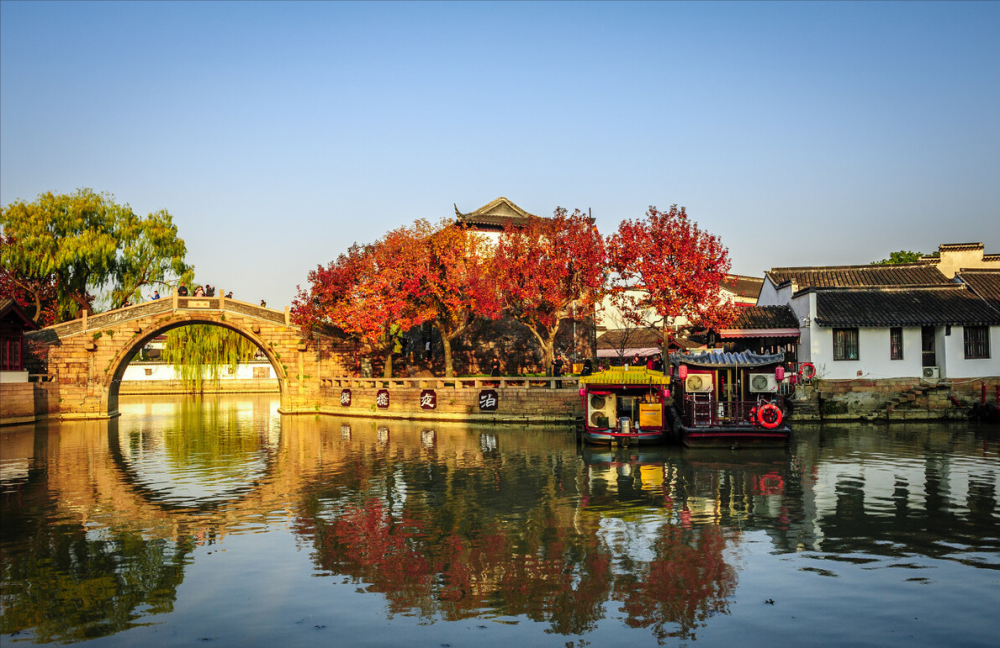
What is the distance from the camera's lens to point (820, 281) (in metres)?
38.3

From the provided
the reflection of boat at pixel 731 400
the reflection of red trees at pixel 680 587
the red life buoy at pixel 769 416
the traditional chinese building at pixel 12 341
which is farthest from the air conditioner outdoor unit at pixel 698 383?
the traditional chinese building at pixel 12 341

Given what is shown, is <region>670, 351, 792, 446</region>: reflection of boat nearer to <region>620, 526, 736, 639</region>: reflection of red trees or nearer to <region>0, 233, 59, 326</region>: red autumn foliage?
<region>620, 526, 736, 639</region>: reflection of red trees

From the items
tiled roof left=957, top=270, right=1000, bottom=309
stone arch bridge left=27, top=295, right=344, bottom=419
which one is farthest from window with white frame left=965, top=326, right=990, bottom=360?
stone arch bridge left=27, top=295, right=344, bottom=419

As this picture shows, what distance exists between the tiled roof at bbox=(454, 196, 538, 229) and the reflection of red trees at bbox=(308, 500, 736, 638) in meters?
32.2

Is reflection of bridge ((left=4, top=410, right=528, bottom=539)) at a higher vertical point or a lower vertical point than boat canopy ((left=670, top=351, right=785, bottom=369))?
lower

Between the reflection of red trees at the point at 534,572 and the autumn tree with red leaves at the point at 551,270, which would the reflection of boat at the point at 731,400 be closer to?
the autumn tree with red leaves at the point at 551,270

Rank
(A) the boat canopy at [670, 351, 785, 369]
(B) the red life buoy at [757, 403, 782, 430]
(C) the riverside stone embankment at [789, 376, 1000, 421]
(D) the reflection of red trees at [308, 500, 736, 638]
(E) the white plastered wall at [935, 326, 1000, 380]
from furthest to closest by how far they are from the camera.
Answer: (E) the white plastered wall at [935, 326, 1000, 380]
(C) the riverside stone embankment at [789, 376, 1000, 421]
(A) the boat canopy at [670, 351, 785, 369]
(B) the red life buoy at [757, 403, 782, 430]
(D) the reflection of red trees at [308, 500, 736, 638]

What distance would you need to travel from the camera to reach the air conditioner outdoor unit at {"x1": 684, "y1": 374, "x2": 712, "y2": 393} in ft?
77.3

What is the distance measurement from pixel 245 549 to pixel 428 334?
3230 centimetres

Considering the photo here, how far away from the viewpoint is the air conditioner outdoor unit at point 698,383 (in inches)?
927

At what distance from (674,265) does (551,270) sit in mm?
5481

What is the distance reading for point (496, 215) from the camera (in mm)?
44938

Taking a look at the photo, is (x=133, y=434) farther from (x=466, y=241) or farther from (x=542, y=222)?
(x=542, y=222)

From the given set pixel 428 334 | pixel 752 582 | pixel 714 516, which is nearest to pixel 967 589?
pixel 752 582
